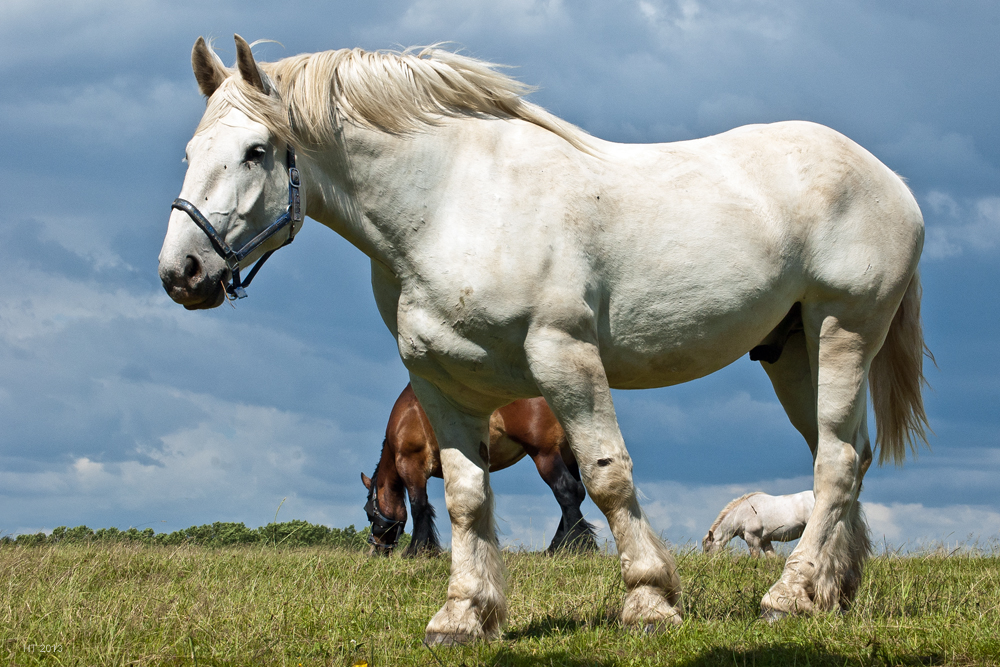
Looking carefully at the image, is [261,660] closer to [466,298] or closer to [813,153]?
[466,298]

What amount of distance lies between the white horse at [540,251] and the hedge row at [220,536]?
14.7ft

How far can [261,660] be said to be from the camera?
3.62m

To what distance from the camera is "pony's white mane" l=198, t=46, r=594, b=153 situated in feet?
12.7

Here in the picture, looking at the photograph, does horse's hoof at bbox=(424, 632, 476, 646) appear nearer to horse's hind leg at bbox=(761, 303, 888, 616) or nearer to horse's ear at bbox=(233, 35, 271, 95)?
horse's hind leg at bbox=(761, 303, 888, 616)

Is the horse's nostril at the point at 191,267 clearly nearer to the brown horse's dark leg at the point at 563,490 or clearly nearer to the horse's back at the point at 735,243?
the horse's back at the point at 735,243

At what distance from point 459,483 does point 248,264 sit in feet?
4.72

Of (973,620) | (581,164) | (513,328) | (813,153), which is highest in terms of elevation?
(813,153)

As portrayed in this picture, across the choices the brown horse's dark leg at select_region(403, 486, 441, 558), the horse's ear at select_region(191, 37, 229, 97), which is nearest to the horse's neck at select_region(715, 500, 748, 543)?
the brown horse's dark leg at select_region(403, 486, 441, 558)

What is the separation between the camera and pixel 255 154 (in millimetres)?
3791

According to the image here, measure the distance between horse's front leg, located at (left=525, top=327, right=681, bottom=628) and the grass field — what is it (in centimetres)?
17

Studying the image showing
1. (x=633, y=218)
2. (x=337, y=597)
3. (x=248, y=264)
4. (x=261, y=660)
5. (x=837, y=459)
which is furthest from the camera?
(x=337, y=597)

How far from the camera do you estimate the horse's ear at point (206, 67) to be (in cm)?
405

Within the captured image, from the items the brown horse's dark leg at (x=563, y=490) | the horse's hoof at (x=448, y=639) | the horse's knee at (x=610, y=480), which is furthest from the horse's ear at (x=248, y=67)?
the brown horse's dark leg at (x=563, y=490)

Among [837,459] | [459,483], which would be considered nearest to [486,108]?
[459,483]
